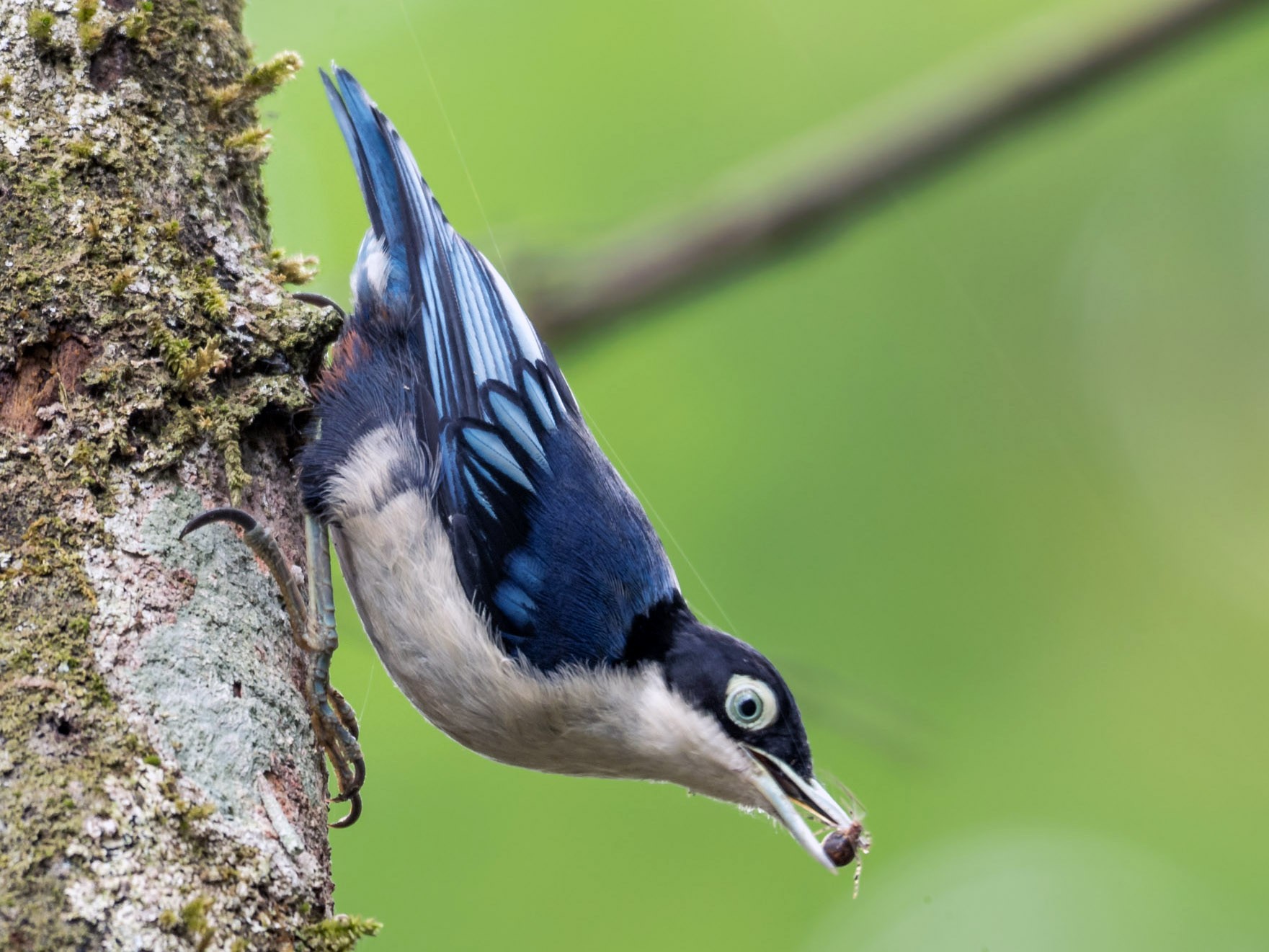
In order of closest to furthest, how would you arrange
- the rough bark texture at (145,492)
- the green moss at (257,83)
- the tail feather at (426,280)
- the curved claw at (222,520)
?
the rough bark texture at (145,492) < the curved claw at (222,520) < the green moss at (257,83) < the tail feather at (426,280)

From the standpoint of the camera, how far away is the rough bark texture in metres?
1.38

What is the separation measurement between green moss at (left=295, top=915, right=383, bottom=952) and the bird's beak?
104 centimetres

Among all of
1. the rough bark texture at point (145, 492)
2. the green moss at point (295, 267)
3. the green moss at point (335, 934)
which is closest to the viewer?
the rough bark texture at point (145, 492)

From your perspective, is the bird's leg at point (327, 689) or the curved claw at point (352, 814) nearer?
the bird's leg at point (327, 689)

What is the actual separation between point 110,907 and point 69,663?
0.36 metres

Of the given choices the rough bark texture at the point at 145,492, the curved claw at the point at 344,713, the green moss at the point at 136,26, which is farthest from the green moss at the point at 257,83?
the curved claw at the point at 344,713

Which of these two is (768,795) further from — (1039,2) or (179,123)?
(1039,2)

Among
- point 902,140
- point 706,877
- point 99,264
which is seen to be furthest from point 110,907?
point 706,877

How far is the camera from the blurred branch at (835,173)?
2.31 meters

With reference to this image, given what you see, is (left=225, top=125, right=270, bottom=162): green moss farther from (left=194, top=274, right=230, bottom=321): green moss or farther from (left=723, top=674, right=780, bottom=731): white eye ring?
(left=723, top=674, right=780, bottom=731): white eye ring

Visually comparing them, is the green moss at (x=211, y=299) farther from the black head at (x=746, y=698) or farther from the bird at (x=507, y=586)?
the black head at (x=746, y=698)

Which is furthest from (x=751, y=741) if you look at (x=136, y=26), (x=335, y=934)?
(x=136, y=26)

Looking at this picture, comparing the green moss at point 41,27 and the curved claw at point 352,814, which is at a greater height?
the green moss at point 41,27

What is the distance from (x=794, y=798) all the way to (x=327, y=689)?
38.7 inches
